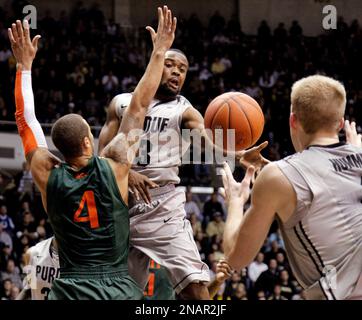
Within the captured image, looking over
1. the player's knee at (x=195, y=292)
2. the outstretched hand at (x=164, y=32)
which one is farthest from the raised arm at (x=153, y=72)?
the player's knee at (x=195, y=292)

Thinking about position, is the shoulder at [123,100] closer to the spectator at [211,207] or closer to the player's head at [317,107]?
the player's head at [317,107]

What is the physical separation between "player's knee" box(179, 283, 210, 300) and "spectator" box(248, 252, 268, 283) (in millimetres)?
6596

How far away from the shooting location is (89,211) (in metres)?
4.26

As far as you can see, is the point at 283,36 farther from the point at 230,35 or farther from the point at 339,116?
the point at 339,116

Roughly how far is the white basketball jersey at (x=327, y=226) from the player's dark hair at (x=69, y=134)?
1.42 metres

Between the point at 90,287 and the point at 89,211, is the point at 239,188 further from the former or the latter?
the point at 90,287

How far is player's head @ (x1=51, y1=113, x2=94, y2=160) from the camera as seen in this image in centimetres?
433

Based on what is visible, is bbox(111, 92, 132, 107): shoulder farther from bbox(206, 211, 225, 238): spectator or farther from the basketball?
bbox(206, 211, 225, 238): spectator

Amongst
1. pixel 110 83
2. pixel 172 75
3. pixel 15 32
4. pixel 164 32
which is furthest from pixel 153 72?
pixel 110 83

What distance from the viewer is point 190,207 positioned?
1284 centimetres

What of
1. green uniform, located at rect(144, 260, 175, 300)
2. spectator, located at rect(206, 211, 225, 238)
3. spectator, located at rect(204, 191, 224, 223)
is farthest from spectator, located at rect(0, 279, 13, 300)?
green uniform, located at rect(144, 260, 175, 300)

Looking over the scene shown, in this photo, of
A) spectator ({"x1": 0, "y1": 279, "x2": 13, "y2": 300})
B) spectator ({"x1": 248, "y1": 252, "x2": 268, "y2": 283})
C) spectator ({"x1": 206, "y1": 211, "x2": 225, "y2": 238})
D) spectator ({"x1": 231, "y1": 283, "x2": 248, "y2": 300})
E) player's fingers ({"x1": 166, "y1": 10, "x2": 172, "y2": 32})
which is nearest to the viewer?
player's fingers ({"x1": 166, "y1": 10, "x2": 172, "y2": 32})

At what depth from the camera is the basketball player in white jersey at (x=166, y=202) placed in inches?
216

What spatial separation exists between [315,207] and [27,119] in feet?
6.76
